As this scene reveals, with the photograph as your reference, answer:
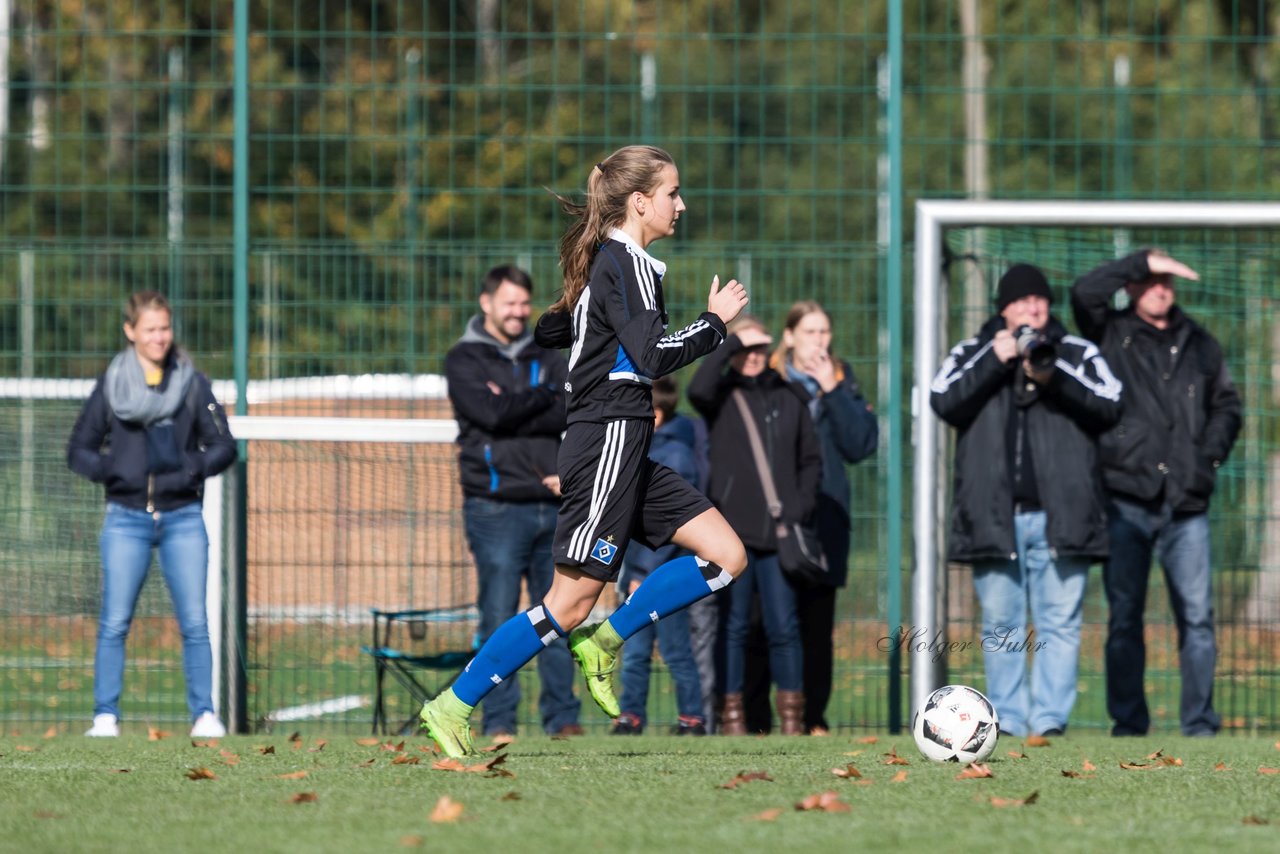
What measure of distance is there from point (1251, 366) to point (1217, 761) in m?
3.78

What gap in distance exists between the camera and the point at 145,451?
9.32 meters

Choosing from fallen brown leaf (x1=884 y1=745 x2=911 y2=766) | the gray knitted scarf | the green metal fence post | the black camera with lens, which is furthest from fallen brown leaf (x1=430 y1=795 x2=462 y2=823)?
the green metal fence post

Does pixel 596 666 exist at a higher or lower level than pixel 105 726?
higher

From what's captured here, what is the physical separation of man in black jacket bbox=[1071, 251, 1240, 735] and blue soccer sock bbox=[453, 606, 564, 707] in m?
3.72

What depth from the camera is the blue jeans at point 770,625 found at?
9234 mm

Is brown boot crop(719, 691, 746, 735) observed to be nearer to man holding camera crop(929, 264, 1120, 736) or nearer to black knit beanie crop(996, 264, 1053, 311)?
man holding camera crop(929, 264, 1120, 736)

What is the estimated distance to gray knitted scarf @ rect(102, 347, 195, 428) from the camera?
933 centimetres

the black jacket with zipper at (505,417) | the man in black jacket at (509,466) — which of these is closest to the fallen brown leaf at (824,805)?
the man in black jacket at (509,466)

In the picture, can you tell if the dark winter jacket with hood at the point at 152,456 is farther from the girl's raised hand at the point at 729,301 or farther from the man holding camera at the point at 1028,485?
the girl's raised hand at the point at 729,301

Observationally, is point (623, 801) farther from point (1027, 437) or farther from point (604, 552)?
A: point (1027, 437)

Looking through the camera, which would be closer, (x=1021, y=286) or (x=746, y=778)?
(x=746, y=778)

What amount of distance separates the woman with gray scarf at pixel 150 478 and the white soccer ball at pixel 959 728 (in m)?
3.80

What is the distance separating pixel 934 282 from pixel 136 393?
3916 mm

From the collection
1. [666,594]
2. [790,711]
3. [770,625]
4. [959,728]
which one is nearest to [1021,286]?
[770,625]
